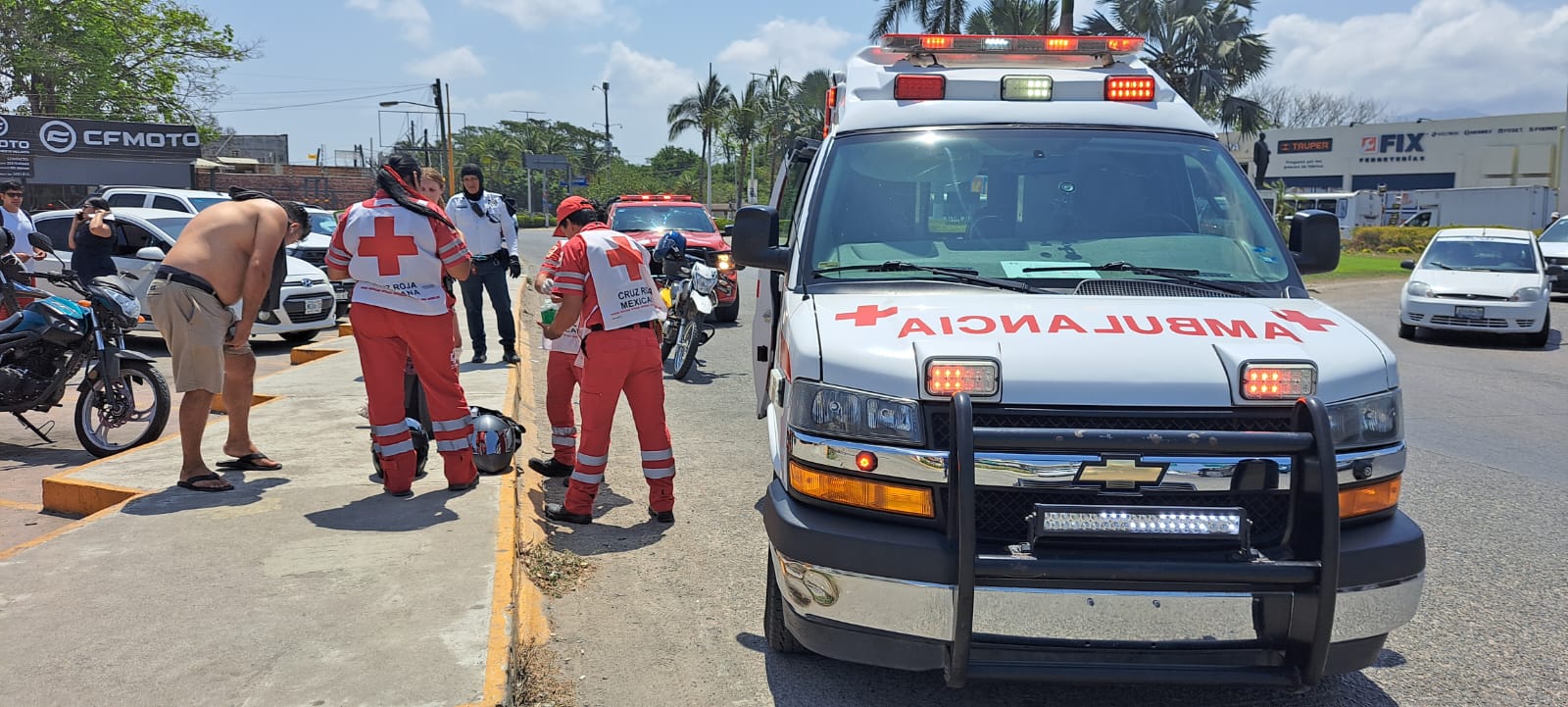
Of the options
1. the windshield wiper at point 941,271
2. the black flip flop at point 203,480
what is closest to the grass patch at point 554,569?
the black flip flop at point 203,480

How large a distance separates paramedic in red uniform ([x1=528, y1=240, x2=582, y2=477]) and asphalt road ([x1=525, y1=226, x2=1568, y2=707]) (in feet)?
0.63

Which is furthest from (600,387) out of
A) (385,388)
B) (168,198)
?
(168,198)

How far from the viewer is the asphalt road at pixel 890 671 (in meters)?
3.93

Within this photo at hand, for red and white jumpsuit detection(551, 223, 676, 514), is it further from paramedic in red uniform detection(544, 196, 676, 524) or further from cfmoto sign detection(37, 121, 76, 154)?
cfmoto sign detection(37, 121, 76, 154)

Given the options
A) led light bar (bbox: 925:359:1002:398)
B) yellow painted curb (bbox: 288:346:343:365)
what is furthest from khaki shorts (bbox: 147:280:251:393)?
yellow painted curb (bbox: 288:346:343:365)

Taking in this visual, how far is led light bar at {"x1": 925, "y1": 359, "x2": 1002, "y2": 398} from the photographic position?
3186mm

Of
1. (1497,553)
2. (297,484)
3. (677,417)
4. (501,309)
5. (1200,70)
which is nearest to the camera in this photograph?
(1497,553)

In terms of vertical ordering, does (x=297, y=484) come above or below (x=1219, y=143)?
below

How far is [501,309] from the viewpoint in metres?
11.0

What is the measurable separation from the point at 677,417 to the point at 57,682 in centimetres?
588

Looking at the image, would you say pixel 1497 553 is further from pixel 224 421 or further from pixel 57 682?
pixel 224 421

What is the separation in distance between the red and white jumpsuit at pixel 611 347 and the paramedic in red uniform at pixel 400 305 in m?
0.62

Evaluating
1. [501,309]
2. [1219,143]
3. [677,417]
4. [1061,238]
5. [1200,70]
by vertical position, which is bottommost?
[677,417]

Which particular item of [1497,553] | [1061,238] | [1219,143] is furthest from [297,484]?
[1497,553]
